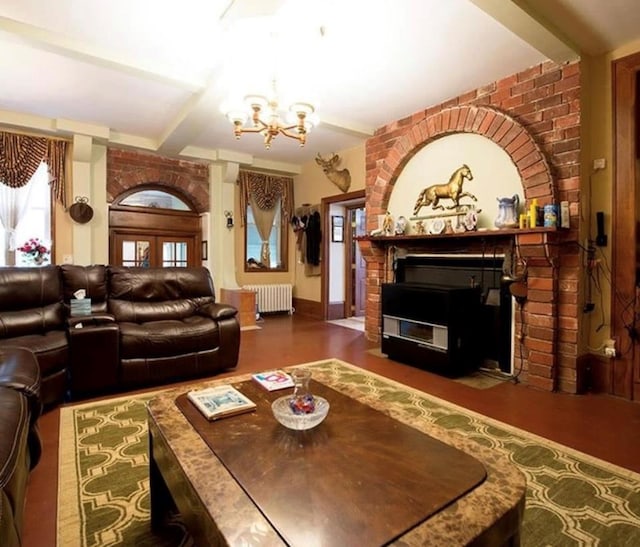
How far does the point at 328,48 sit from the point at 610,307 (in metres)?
3.04

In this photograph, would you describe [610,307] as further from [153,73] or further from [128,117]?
[128,117]

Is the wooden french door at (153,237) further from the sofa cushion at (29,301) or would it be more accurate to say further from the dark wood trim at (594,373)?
the dark wood trim at (594,373)

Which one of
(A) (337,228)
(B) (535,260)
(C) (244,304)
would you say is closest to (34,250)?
(C) (244,304)

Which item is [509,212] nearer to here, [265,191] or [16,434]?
[16,434]

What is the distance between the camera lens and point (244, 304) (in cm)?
575

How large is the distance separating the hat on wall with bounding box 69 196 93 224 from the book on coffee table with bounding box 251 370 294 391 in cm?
434

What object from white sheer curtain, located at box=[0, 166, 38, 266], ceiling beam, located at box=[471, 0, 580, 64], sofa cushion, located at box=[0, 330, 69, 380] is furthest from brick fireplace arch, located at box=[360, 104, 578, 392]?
white sheer curtain, located at box=[0, 166, 38, 266]

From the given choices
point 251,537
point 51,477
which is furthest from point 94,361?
point 251,537

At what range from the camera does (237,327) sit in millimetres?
3592

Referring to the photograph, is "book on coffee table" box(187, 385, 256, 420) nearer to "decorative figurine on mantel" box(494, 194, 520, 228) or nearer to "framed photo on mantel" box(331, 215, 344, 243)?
"decorative figurine on mantel" box(494, 194, 520, 228)

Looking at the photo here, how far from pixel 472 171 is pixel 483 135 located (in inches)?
13.4

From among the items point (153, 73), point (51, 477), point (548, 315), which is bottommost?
point (51, 477)

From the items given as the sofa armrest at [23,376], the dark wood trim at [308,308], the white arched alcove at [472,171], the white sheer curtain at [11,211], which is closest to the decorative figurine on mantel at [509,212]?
the white arched alcove at [472,171]

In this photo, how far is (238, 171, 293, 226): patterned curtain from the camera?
6.52 meters
